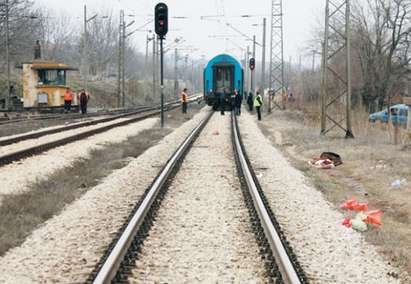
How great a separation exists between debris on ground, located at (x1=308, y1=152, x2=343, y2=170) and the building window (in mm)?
24313

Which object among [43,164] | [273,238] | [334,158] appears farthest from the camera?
[334,158]

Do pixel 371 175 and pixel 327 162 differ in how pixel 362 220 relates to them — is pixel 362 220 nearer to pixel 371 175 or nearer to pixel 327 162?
pixel 371 175

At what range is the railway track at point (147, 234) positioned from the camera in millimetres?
5160

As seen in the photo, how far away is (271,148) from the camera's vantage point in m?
18.1

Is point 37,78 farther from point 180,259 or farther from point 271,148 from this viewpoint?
point 180,259

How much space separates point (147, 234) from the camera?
267 inches

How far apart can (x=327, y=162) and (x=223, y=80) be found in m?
24.9

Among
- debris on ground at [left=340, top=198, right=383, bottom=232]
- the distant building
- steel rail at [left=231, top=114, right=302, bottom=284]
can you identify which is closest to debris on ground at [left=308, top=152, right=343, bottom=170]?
steel rail at [left=231, top=114, right=302, bottom=284]

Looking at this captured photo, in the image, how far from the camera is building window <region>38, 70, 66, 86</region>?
35.2 m

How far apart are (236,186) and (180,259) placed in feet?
15.2

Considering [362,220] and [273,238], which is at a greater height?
[273,238]

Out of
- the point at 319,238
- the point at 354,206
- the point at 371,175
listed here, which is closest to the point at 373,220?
the point at 354,206

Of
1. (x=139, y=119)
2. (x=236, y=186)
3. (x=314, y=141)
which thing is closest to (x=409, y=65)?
(x=139, y=119)

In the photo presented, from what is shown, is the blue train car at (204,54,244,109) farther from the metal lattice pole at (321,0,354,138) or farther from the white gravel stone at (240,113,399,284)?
the white gravel stone at (240,113,399,284)
